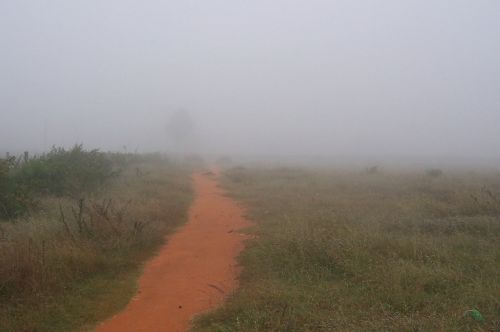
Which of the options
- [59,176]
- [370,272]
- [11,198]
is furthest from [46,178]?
[370,272]

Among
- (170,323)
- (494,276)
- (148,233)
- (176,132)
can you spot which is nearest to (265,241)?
(148,233)

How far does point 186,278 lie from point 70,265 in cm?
205

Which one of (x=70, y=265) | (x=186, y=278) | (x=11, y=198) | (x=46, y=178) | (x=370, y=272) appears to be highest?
(x=46, y=178)

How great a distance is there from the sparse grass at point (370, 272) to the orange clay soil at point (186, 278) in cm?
42

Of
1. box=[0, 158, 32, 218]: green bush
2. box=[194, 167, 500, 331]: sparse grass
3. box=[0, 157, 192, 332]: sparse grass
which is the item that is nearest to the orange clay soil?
box=[0, 157, 192, 332]: sparse grass

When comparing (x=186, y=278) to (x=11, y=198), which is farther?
(x=11, y=198)

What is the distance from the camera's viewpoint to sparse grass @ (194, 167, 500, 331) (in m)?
5.52

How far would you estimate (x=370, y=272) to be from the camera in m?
7.10

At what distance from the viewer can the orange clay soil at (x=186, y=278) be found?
6160 millimetres

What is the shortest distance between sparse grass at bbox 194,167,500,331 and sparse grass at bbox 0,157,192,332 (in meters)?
1.99

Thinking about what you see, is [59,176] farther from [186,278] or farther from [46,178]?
[186,278]

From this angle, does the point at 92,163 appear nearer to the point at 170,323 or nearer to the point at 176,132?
the point at 170,323

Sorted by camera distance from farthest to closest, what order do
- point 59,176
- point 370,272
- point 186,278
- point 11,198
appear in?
point 59,176, point 11,198, point 186,278, point 370,272

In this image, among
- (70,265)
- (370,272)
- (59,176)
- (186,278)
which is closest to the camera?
(370,272)
